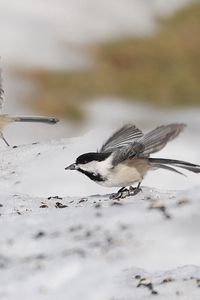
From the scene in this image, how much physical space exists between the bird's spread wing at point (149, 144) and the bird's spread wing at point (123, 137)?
283 millimetres

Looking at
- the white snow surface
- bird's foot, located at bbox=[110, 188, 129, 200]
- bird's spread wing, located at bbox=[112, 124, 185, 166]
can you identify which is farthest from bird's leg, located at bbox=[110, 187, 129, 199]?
bird's spread wing, located at bbox=[112, 124, 185, 166]

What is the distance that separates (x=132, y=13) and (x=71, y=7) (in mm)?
823

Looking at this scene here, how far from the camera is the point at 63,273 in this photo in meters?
3.93

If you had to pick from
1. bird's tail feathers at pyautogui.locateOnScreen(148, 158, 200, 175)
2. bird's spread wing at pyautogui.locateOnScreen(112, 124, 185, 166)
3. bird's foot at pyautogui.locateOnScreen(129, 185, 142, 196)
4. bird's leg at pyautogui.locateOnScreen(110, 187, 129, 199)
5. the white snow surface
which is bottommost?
bird's leg at pyautogui.locateOnScreen(110, 187, 129, 199)

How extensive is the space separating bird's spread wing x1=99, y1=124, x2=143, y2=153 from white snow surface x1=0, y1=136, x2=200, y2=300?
448 mm

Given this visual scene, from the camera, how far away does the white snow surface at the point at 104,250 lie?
12.5 feet

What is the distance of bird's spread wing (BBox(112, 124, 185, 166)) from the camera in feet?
15.8

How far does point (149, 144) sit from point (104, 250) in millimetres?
999

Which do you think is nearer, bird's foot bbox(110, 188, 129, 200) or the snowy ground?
the snowy ground

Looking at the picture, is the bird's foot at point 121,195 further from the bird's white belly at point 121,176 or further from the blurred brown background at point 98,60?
the blurred brown background at point 98,60

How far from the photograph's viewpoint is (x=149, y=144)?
16.2 ft

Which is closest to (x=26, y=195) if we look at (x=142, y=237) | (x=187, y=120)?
(x=142, y=237)

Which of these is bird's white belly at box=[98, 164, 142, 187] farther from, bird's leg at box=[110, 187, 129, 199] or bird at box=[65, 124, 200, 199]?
bird's leg at box=[110, 187, 129, 199]

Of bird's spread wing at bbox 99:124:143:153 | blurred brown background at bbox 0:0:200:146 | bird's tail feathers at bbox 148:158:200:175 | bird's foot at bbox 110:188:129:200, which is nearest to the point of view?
bird's tail feathers at bbox 148:158:200:175
